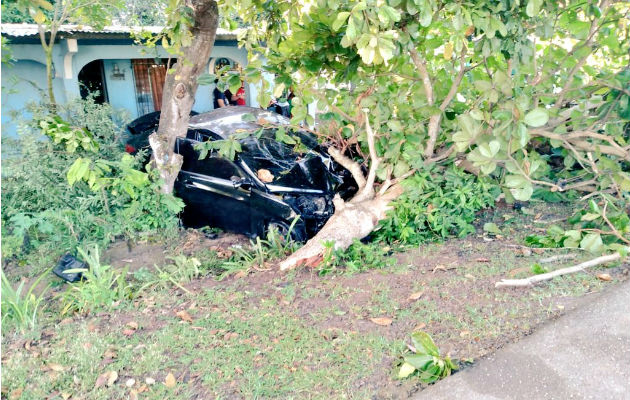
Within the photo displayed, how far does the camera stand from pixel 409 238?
524 cm

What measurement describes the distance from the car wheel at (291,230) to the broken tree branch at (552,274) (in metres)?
2.26

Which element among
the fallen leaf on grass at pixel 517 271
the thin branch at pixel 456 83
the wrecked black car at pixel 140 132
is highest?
the thin branch at pixel 456 83

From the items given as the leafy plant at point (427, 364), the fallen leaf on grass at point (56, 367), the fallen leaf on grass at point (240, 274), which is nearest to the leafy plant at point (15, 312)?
the fallen leaf on grass at point (56, 367)

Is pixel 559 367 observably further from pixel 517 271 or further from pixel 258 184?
pixel 258 184

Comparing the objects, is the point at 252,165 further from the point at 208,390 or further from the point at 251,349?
the point at 208,390

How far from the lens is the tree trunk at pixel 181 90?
5.41m

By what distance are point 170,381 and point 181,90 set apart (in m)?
3.71

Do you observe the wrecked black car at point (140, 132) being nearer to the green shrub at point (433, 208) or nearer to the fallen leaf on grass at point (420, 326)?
the green shrub at point (433, 208)

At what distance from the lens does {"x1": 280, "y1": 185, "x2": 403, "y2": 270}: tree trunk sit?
4848 mm

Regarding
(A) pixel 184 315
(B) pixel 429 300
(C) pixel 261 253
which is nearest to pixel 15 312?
(A) pixel 184 315

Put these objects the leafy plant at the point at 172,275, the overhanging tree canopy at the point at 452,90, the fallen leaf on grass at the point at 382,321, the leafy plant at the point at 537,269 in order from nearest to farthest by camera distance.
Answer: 1. the fallen leaf on grass at the point at 382,321
2. the leafy plant at the point at 537,269
3. the overhanging tree canopy at the point at 452,90
4. the leafy plant at the point at 172,275

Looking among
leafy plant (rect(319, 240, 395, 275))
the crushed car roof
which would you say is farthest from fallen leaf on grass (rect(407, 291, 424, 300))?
the crushed car roof

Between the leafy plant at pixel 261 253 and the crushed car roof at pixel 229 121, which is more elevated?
the crushed car roof at pixel 229 121

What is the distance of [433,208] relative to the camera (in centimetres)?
534
